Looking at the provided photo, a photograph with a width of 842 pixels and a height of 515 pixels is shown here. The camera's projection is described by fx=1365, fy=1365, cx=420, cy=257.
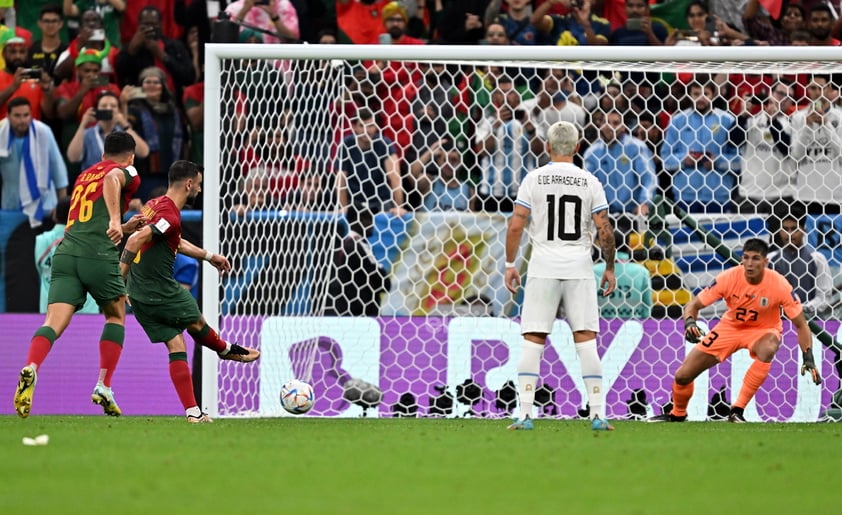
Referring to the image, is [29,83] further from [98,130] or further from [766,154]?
[766,154]

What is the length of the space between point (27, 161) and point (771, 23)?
8.12m

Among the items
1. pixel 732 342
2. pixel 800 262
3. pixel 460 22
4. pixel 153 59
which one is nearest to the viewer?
pixel 732 342

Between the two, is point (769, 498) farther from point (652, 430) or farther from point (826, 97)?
point (826, 97)

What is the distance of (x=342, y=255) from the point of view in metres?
11.8

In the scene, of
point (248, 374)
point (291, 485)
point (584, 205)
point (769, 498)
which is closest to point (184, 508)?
point (291, 485)

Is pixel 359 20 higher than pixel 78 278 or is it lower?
higher

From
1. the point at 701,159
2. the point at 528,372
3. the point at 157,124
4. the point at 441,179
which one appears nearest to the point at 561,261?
the point at 528,372

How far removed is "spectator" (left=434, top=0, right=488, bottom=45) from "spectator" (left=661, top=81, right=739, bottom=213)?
10.6 ft

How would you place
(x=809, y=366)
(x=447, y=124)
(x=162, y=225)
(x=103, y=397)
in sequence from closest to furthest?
(x=162, y=225) → (x=103, y=397) → (x=809, y=366) → (x=447, y=124)

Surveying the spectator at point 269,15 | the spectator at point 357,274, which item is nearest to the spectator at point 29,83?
the spectator at point 269,15

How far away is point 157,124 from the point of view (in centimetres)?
1397

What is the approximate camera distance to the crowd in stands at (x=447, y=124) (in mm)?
11812

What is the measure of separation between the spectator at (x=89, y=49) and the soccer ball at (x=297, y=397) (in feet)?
19.9

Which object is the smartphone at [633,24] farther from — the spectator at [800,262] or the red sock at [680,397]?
the red sock at [680,397]
